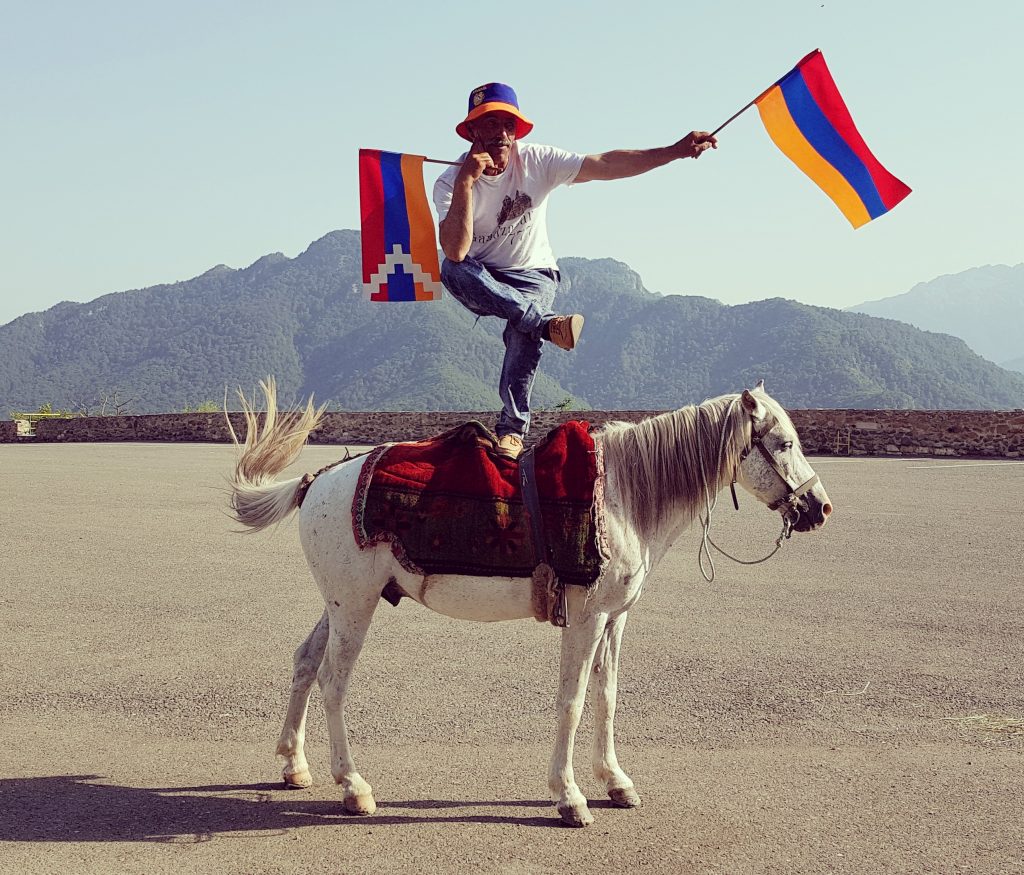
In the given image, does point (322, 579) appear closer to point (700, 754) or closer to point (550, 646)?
point (700, 754)

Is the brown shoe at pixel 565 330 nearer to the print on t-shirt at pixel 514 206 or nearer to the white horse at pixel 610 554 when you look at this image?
the white horse at pixel 610 554

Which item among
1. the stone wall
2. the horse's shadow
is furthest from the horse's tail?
the stone wall

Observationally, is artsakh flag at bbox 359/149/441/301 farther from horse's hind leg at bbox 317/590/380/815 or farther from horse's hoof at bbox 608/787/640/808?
horse's hoof at bbox 608/787/640/808

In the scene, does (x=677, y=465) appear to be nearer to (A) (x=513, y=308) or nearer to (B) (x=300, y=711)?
(A) (x=513, y=308)

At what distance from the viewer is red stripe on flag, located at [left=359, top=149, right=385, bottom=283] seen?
521 cm

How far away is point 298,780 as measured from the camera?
15.7 ft

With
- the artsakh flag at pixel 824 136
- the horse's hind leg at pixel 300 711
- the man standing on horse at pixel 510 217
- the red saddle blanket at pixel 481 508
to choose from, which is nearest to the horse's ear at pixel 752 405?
the red saddle blanket at pixel 481 508

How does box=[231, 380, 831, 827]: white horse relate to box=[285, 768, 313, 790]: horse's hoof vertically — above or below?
above

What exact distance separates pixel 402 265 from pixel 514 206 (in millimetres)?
749

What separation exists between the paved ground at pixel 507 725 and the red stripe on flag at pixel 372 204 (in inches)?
101

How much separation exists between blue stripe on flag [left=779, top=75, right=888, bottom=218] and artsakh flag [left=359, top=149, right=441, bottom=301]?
1.94 meters

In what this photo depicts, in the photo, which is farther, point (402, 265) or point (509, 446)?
point (402, 265)

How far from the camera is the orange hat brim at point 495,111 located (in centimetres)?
456

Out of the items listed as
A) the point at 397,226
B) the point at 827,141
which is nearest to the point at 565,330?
the point at 397,226
